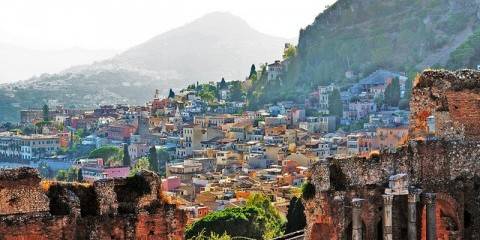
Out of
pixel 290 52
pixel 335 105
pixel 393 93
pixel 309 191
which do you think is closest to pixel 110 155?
pixel 335 105

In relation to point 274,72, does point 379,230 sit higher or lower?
lower

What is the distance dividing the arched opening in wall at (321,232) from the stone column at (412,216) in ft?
5.98

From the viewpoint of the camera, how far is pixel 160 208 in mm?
16828

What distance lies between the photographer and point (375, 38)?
177375 mm

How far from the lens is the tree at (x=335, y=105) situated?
5615 inches

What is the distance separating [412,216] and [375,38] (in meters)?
162

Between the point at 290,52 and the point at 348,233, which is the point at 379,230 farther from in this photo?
the point at 290,52

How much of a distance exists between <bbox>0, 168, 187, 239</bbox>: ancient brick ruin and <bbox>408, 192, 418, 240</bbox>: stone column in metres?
5.38

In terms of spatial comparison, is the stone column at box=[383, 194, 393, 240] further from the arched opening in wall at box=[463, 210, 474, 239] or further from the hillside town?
the hillside town

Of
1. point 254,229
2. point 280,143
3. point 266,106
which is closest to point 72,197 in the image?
point 254,229

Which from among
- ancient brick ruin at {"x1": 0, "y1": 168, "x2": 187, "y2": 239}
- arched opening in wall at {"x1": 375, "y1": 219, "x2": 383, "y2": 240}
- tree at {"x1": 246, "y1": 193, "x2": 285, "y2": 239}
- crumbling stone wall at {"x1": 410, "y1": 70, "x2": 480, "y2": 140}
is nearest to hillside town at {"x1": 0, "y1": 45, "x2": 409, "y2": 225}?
tree at {"x1": 246, "y1": 193, "x2": 285, "y2": 239}

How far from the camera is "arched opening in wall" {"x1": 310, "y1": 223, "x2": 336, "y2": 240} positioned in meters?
18.8

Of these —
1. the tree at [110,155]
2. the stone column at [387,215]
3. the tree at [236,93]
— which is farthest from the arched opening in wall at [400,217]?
the tree at [236,93]

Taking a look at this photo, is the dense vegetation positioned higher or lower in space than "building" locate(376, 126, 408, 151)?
lower
